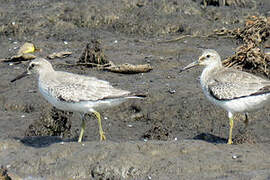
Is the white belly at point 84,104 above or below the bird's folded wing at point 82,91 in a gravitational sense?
below

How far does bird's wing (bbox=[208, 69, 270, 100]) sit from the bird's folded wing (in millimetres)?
1427

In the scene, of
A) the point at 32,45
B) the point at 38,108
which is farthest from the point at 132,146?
the point at 32,45

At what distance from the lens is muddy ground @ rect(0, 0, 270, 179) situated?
28.2ft

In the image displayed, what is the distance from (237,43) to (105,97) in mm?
7402

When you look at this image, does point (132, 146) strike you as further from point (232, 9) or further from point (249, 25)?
point (232, 9)

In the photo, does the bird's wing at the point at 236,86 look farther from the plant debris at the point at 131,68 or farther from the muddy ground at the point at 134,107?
the plant debris at the point at 131,68

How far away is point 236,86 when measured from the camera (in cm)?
985

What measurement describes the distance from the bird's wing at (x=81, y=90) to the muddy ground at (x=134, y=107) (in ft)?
2.34

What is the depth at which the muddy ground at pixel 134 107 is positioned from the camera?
8.59 metres

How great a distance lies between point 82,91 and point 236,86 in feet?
7.92

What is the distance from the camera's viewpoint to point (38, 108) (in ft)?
40.6

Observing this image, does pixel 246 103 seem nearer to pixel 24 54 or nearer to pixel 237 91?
pixel 237 91

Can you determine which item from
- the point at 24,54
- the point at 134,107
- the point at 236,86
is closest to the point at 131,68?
the point at 134,107

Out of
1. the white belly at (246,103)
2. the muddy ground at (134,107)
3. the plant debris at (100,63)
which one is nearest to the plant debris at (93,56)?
the plant debris at (100,63)
